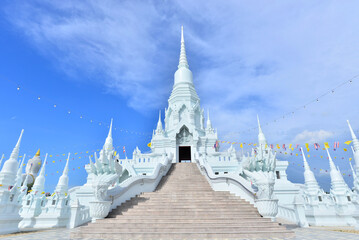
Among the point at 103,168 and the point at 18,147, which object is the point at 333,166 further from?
the point at 18,147

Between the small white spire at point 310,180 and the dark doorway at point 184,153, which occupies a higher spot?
the dark doorway at point 184,153

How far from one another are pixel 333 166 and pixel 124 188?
15402mm

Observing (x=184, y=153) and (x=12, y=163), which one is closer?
(x=12, y=163)

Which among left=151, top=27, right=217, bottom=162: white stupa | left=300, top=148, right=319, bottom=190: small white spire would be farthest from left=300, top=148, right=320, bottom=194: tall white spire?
left=151, top=27, right=217, bottom=162: white stupa

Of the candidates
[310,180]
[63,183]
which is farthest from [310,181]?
[63,183]

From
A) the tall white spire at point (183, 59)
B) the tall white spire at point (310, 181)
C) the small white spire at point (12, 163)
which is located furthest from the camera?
the tall white spire at point (183, 59)

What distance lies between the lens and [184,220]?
305 inches

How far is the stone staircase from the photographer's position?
6.86 m

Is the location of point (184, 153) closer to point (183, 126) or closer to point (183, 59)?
point (183, 126)

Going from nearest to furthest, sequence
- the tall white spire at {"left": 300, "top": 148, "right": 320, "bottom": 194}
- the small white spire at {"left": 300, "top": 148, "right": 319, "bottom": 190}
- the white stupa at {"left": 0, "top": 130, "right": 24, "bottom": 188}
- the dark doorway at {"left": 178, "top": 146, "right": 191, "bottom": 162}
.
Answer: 1. the white stupa at {"left": 0, "top": 130, "right": 24, "bottom": 188}
2. the tall white spire at {"left": 300, "top": 148, "right": 320, "bottom": 194}
3. the small white spire at {"left": 300, "top": 148, "right": 319, "bottom": 190}
4. the dark doorway at {"left": 178, "top": 146, "right": 191, "bottom": 162}

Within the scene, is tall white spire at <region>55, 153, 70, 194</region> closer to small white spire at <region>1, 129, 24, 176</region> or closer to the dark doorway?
small white spire at <region>1, 129, 24, 176</region>

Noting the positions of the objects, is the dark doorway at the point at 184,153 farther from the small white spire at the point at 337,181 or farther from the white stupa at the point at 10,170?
the white stupa at the point at 10,170

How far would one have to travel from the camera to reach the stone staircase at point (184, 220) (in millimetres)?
6859

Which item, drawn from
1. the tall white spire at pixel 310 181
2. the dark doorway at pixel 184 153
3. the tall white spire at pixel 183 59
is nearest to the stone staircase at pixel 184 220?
the tall white spire at pixel 310 181
